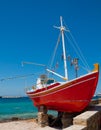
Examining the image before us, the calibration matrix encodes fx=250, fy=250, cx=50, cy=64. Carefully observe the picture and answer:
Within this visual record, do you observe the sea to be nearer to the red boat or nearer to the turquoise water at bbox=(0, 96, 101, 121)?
the turquoise water at bbox=(0, 96, 101, 121)

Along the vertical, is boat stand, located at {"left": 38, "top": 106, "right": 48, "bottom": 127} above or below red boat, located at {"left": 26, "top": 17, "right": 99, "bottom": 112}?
below

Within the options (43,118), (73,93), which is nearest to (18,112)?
(43,118)

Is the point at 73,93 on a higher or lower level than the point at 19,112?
higher

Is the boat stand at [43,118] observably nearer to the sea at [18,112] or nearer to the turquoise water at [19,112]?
the sea at [18,112]

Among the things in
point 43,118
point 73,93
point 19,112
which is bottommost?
point 43,118

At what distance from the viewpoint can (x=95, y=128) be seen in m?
13.4

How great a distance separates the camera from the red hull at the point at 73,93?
1889 centimetres

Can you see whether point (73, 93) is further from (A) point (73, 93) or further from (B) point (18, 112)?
(B) point (18, 112)

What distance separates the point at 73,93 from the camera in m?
19.4

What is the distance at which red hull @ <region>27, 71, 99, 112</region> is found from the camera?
62.0 feet

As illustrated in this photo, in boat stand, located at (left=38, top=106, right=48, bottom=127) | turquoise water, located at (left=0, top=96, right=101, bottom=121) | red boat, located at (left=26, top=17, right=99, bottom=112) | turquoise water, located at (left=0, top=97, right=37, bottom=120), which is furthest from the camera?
turquoise water, located at (left=0, top=97, right=37, bottom=120)

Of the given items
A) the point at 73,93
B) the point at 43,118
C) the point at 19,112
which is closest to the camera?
the point at 73,93

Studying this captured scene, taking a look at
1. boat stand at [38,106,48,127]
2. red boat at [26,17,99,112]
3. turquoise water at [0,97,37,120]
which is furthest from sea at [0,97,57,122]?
red boat at [26,17,99,112]

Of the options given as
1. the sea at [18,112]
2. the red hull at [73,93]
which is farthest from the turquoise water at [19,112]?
the red hull at [73,93]
